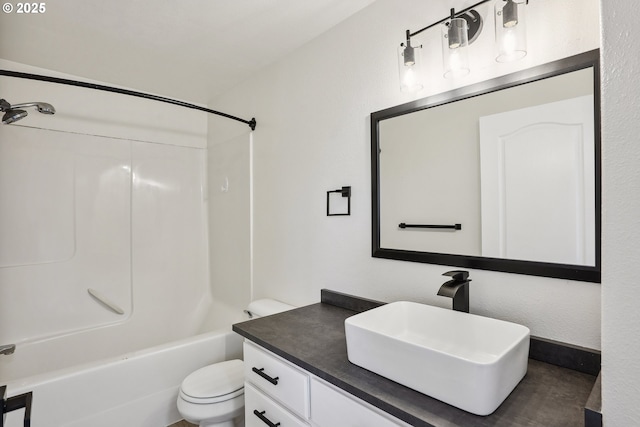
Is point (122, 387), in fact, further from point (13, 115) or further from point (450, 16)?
point (450, 16)

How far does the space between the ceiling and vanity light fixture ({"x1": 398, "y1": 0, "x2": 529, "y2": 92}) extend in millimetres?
459

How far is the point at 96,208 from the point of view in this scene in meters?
2.50

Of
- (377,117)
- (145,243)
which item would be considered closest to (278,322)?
(377,117)

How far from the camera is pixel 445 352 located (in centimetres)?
85

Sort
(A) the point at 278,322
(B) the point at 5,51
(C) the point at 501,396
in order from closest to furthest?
(C) the point at 501,396 < (A) the point at 278,322 < (B) the point at 5,51

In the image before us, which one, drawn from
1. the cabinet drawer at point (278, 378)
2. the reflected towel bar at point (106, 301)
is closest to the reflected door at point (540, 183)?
the cabinet drawer at point (278, 378)

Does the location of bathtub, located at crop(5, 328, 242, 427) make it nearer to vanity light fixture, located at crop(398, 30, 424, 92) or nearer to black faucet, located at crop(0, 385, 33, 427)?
black faucet, located at crop(0, 385, 33, 427)

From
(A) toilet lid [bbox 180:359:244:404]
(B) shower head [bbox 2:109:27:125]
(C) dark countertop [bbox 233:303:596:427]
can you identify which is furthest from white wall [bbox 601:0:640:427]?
(B) shower head [bbox 2:109:27:125]

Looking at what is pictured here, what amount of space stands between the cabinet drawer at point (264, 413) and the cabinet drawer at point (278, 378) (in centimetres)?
3

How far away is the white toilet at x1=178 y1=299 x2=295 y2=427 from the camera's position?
1.55 m

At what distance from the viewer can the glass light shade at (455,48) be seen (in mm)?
1217

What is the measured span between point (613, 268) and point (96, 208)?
298 centimetres

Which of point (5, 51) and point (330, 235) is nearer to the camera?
point (330, 235)

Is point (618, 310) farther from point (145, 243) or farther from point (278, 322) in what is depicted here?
point (145, 243)
